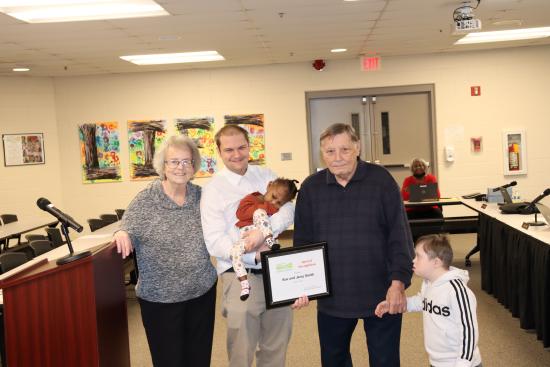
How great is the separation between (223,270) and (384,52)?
7475 mm

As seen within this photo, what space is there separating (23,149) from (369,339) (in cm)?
907

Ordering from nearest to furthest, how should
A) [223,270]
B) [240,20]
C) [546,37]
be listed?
[223,270] < [240,20] < [546,37]

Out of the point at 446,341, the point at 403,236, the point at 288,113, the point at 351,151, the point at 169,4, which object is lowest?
the point at 446,341

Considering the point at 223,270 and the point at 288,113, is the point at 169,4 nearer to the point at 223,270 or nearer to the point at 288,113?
the point at 223,270

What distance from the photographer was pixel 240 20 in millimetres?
6426

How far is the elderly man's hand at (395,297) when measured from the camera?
2.63 metres

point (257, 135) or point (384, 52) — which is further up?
point (384, 52)

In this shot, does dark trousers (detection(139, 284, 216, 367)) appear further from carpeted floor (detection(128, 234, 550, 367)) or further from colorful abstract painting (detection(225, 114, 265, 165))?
colorful abstract painting (detection(225, 114, 265, 165))

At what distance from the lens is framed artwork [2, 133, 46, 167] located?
400 inches

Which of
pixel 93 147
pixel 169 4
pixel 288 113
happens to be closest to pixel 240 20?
pixel 169 4

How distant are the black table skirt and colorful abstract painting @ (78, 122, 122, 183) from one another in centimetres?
665

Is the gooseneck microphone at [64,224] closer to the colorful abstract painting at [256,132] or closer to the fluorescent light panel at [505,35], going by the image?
the fluorescent light panel at [505,35]

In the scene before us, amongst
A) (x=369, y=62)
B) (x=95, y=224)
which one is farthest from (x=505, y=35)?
(x=95, y=224)

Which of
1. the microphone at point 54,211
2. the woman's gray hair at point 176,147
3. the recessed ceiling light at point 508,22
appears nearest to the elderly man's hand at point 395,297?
the woman's gray hair at point 176,147
